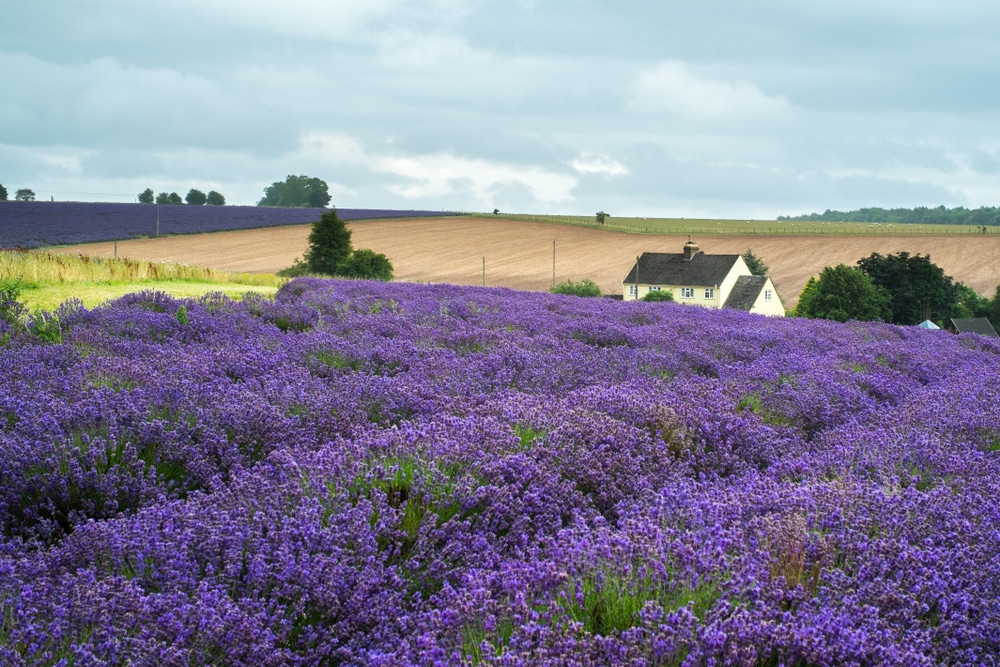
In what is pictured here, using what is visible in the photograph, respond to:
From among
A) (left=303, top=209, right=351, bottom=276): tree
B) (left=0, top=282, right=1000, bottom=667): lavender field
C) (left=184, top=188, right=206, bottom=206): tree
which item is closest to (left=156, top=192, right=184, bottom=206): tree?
(left=184, top=188, right=206, bottom=206): tree

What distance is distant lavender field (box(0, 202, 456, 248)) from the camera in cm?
5196

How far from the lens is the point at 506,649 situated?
1.89 m

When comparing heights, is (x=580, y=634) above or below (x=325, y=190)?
below

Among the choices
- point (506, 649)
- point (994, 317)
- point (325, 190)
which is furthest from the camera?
point (325, 190)

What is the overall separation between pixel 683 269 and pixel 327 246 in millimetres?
24471

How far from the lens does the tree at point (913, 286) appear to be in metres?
49.5

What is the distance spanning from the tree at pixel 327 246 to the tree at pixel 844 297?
27724mm

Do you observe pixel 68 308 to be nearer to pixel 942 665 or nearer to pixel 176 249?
pixel 942 665

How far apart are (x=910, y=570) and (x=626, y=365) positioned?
11.6ft

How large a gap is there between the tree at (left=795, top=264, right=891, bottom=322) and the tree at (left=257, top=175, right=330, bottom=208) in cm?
6514

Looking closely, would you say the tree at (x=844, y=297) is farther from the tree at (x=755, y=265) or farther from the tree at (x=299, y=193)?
the tree at (x=299, y=193)

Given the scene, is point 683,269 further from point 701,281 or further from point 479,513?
point 479,513

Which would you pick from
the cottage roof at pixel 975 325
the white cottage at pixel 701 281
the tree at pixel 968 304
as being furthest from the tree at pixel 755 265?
the cottage roof at pixel 975 325

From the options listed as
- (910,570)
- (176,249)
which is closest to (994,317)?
(176,249)
